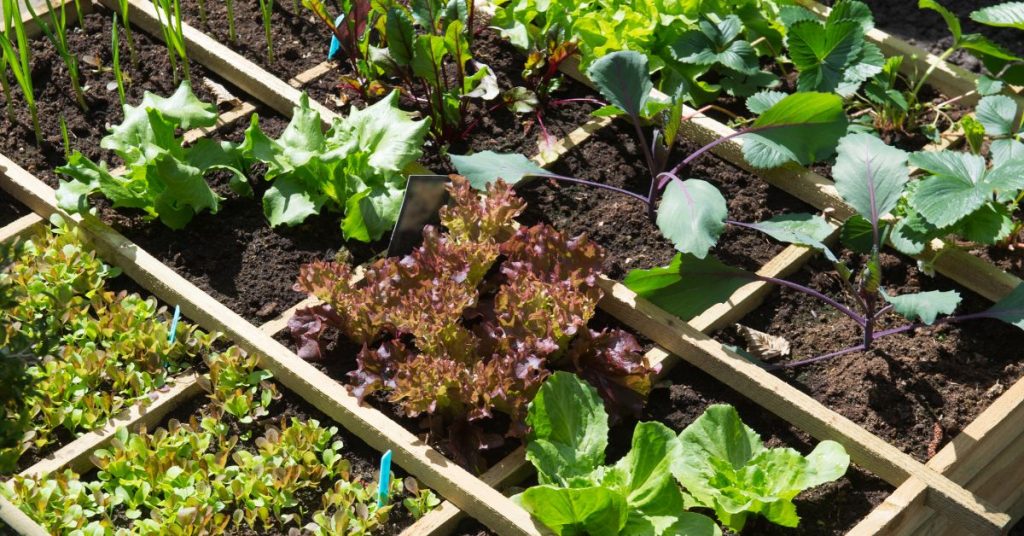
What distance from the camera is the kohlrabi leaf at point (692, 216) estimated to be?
314 cm

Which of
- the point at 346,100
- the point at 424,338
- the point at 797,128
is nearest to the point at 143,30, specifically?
the point at 346,100

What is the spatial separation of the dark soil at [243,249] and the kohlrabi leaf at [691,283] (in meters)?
0.82

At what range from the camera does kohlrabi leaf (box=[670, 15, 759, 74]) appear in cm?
398

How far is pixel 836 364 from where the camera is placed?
330cm

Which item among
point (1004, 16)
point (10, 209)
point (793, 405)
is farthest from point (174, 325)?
point (1004, 16)

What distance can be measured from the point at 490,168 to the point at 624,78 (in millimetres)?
459

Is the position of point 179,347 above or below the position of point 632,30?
below

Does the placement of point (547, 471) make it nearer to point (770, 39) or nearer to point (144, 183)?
point (144, 183)

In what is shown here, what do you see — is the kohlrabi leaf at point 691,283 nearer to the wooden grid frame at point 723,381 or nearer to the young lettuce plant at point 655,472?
the wooden grid frame at point 723,381

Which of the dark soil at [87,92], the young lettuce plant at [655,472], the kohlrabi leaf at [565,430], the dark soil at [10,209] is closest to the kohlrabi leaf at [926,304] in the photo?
the young lettuce plant at [655,472]

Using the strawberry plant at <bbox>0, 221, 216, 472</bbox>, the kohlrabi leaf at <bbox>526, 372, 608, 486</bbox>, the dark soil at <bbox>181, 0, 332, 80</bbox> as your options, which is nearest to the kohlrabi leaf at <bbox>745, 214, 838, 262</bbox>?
the kohlrabi leaf at <bbox>526, 372, 608, 486</bbox>

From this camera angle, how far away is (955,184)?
322 centimetres

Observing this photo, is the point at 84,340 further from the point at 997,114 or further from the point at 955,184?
the point at 997,114

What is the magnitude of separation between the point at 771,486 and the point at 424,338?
Result: 88 cm
